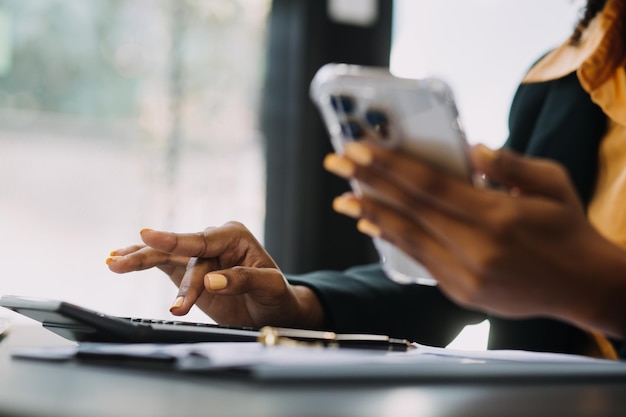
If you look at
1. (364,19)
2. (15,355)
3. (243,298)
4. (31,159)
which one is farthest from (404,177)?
(364,19)

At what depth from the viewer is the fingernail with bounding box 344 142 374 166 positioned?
547 mm

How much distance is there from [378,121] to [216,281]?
312mm

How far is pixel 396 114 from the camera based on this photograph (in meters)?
0.57

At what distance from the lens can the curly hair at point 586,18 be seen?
1.18 m

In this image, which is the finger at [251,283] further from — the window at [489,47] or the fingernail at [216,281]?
the window at [489,47]

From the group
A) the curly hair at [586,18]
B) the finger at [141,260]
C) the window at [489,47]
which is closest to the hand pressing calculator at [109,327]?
the finger at [141,260]

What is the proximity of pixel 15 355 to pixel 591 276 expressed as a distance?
411 millimetres

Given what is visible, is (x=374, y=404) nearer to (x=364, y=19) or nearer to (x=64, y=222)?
(x=64, y=222)

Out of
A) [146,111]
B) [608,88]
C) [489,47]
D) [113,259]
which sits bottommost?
[113,259]

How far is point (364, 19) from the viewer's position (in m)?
2.51

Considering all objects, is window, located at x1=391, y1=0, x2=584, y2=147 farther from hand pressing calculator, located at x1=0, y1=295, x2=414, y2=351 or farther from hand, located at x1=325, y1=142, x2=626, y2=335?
hand, located at x1=325, y1=142, x2=626, y2=335

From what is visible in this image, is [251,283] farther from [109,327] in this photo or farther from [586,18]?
[586,18]

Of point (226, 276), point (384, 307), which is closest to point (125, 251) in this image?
point (226, 276)


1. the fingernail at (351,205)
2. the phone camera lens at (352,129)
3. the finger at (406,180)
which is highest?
the phone camera lens at (352,129)
